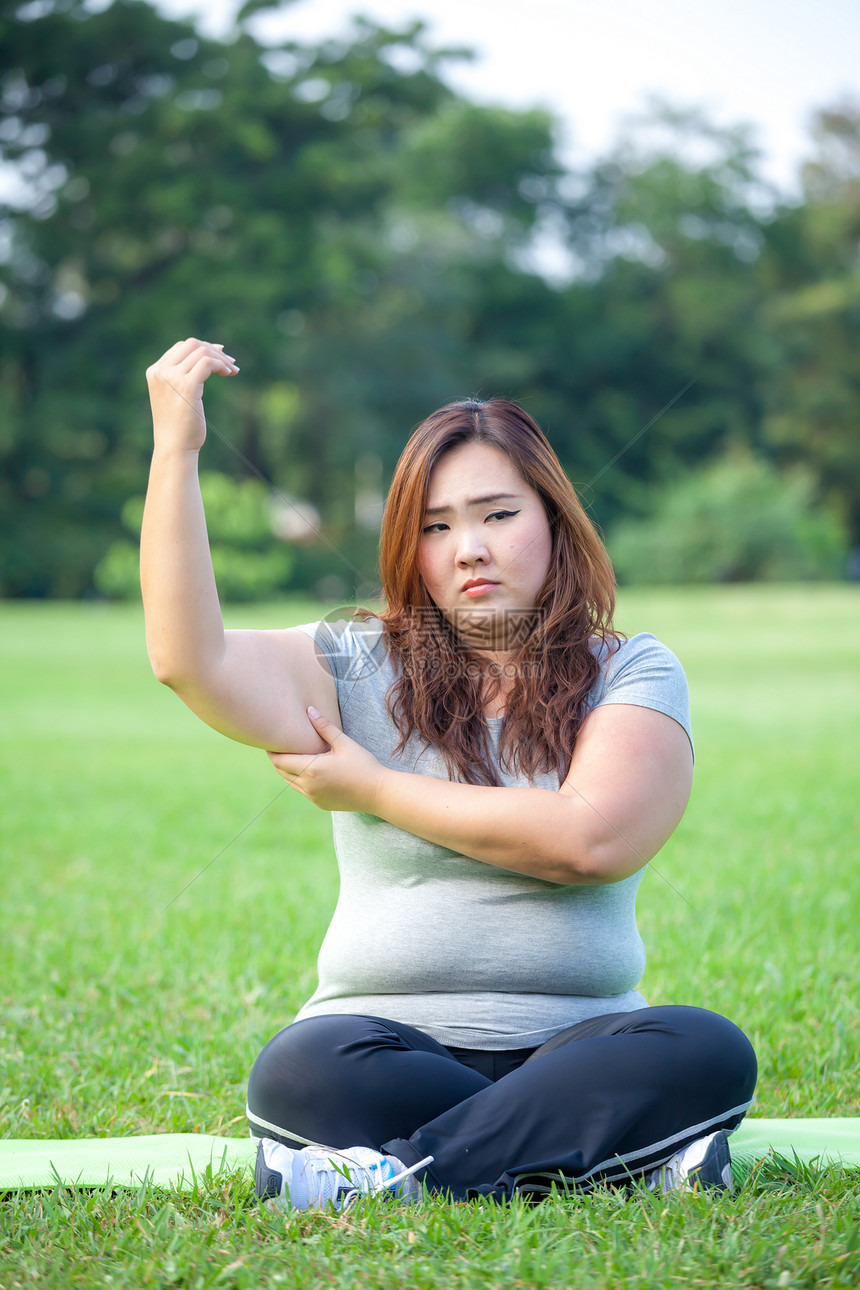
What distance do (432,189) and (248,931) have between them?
3496cm

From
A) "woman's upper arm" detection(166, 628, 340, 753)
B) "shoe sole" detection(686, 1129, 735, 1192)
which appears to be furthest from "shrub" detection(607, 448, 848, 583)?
"shoe sole" detection(686, 1129, 735, 1192)

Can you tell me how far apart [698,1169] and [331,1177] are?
0.59m

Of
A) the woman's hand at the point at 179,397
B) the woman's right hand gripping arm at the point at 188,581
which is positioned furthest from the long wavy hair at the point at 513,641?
the woman's hand at the point at 179,397

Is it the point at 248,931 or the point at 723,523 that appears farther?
the point at 723,523

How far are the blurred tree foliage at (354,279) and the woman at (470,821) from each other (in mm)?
25213

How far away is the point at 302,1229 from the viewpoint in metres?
1.87

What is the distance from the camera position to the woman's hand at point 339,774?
6.62ft

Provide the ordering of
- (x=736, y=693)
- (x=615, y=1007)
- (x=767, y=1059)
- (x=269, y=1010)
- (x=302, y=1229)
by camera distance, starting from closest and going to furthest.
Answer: (x=302, y=1229)
(x=615, y=1007)
(x=767, y=1059)
(x=269, y=1010)
(x=736, y=693)

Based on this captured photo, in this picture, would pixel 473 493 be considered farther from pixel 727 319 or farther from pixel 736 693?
pixel 727 319

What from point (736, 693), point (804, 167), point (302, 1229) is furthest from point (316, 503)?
point (302, 1229)

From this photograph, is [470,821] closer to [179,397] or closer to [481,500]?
[481,500]

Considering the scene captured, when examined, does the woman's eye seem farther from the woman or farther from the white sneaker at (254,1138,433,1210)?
the white sneaker at (254,1138,433,1210)

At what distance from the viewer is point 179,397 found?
6.04 ft

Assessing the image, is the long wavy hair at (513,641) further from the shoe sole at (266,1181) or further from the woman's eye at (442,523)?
the shoe sole at (266,1181)
